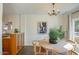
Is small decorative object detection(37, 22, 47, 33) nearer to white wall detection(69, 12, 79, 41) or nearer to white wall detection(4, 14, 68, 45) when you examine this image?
white wall detection(4, 14, 68, 45)

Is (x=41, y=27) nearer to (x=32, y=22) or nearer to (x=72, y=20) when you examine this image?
(x=32, y=22)

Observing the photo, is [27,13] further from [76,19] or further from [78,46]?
[78,46]

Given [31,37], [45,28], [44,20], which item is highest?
[44,20]

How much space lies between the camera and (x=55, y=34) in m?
2.28

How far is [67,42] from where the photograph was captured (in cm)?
226

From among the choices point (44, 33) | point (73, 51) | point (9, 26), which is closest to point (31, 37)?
point (44, 33)

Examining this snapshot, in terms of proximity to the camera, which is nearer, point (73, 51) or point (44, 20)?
point (73, 51)

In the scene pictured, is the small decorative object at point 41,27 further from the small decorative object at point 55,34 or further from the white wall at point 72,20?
the white wall at point 72,20

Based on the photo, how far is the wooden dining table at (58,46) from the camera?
2190 mm

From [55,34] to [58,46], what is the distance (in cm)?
27

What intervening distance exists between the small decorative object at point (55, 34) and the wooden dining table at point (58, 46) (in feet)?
0.32

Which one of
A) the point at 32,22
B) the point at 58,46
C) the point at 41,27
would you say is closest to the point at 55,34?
the point at 58,46

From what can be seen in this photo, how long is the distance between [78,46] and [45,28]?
69 cm

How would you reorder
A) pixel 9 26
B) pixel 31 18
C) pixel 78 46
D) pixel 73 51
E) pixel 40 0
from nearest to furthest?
pixel 40 0
pixel 73 51
pixel 78 46
pixel 9 26
pixel 31 18
